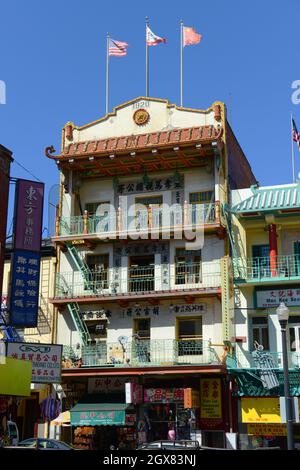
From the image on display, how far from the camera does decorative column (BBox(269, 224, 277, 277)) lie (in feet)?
93.8

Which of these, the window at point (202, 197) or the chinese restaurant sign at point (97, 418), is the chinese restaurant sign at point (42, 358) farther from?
the window at point (202, 197)

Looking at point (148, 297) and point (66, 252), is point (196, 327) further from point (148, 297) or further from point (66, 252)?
point (66, 252)

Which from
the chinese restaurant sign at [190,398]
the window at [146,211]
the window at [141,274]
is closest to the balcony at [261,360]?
the chinese restaurant sign at [190,398]

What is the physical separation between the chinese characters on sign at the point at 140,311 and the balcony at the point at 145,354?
4.31ft

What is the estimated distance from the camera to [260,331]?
28.7 m

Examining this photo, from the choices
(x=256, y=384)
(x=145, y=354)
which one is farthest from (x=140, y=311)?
(x=256, y=384)

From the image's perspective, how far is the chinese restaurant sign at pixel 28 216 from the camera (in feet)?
83.5

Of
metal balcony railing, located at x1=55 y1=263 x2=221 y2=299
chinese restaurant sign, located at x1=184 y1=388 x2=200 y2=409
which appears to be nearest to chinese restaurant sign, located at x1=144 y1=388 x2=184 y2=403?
chinese restaurant sign, located at x1=184 y1=388 x2=200 y2=409

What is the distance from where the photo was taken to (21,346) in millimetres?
26109

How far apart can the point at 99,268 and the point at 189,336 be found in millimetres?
5922

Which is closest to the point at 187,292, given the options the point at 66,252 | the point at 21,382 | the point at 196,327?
the point at 196,327

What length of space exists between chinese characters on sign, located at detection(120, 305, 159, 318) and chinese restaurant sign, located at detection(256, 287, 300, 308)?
4.95 meters

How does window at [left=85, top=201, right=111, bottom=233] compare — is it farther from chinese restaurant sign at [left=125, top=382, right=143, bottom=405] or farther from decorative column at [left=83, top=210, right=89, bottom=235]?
chinese restaurant sign at [left=125, top=382, right=143, bottom=405]

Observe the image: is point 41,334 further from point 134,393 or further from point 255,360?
point 255,360
